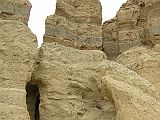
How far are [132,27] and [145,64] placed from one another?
Answer: 3895 millimetres

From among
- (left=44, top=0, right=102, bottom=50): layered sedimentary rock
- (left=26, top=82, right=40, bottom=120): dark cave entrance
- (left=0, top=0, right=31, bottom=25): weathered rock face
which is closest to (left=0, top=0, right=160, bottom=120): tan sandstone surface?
(left=26, top=82, right=40, bottom=120): dark cave entrance

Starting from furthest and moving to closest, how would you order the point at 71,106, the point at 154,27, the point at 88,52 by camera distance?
the point at 154,27, the point at 88,52, the point at 71,106

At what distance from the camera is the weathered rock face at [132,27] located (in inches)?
500

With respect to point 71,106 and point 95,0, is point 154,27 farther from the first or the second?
point 71,106

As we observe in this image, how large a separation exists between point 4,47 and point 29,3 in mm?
3522

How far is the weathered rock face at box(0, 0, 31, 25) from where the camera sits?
11.0 metres

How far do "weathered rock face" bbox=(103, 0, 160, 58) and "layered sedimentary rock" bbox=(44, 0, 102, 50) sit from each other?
0.55 metres

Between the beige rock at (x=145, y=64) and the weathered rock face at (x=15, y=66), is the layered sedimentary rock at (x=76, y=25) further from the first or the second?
the weathered rock face at (x=15, y=66)

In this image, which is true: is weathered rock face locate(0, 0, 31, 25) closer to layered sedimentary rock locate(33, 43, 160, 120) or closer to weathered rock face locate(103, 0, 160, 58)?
layered sedimentary rock locate(33, 43, 160, 120)

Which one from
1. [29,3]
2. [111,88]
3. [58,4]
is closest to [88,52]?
[111,88]

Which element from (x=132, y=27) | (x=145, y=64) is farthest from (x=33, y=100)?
(x=132, y=27)

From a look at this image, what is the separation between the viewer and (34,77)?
8562 mm

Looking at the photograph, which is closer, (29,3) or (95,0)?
(29,3)

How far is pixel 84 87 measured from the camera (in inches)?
345
